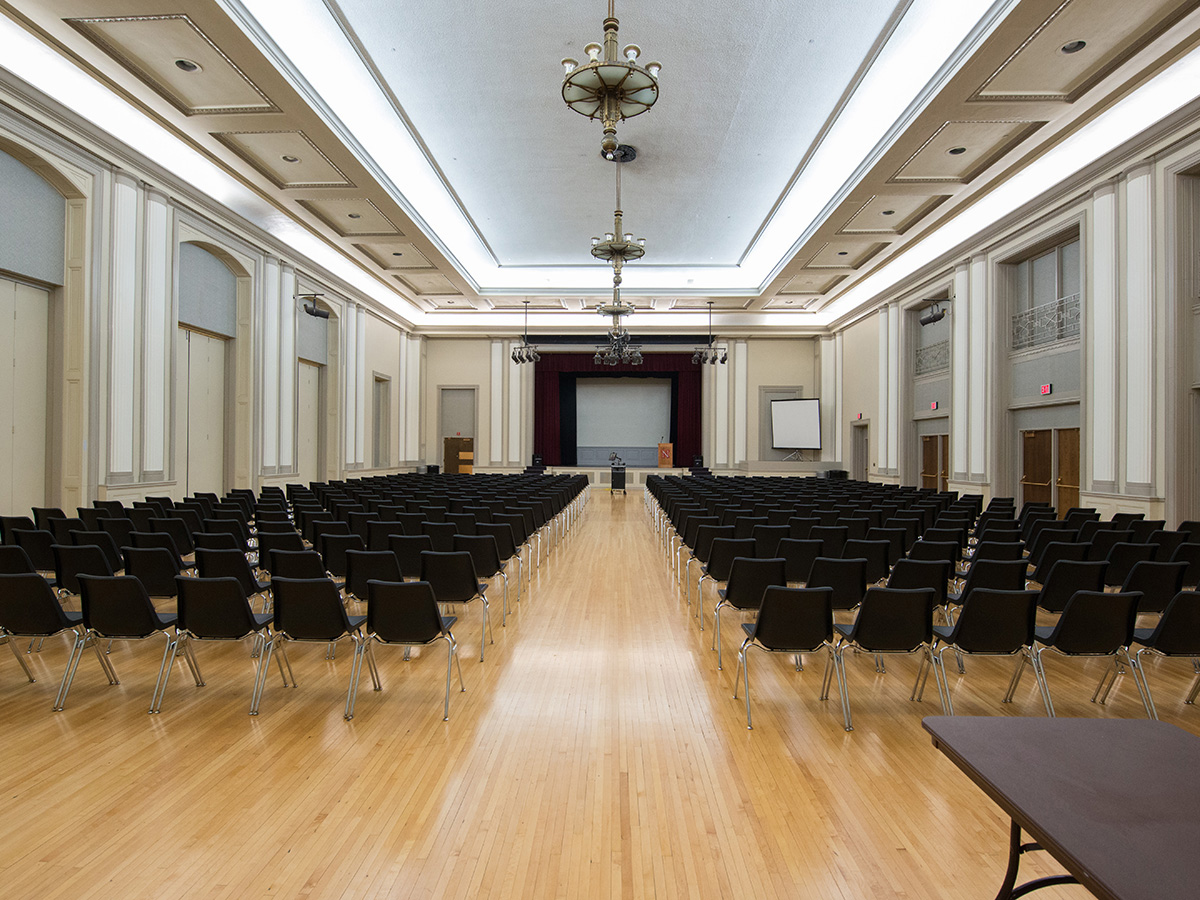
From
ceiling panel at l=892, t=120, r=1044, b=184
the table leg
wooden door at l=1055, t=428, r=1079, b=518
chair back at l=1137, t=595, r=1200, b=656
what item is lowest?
the table leg

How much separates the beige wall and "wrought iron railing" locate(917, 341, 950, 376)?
5.58ft

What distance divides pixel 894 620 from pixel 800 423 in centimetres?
1832

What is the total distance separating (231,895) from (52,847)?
797mm

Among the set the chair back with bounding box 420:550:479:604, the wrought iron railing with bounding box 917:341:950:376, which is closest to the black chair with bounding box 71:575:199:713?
the chair back with bounding box 420:550:479:604

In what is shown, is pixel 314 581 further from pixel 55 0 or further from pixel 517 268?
pixel 517 268

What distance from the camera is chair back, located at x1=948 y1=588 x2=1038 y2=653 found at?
3615 millimetres

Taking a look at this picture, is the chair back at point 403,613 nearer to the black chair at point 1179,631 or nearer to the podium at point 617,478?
the black chair at point 1179,631

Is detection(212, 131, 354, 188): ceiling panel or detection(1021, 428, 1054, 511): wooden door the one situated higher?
detection(212, 131, 354, 188): ceiling panel

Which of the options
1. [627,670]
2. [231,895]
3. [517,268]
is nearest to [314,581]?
[231,895]

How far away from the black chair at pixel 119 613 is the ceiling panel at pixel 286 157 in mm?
7230

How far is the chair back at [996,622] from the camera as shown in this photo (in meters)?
3.62

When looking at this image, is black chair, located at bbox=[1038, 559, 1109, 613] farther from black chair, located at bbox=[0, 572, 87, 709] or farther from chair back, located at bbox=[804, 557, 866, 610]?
black chair, located at bbox=[0, 572, 87, 709]

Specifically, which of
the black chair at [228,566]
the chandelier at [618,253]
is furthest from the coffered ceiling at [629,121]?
the black chair at [228,566]

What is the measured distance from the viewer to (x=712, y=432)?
73.0 ft
